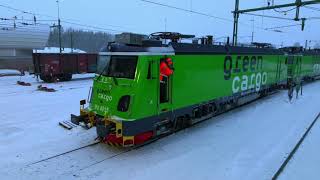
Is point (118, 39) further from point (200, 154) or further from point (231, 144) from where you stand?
point (231, 144)

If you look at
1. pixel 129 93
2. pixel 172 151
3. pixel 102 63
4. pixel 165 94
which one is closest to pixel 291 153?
pixel 172 151

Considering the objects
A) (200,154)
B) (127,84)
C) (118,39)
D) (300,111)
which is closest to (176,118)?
(200,154)

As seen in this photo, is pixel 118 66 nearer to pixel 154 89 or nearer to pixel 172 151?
pixel 154 89

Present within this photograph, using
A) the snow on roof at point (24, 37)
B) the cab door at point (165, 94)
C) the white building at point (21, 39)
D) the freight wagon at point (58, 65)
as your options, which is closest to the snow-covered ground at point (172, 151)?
the cab door at point (165, 94)

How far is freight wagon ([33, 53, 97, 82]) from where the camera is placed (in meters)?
25.9

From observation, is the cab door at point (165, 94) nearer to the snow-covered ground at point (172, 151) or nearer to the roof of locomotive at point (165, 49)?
the roof of locomotive at point (165, 49)

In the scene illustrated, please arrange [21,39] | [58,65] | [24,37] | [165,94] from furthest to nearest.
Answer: [24,37], [21,39], [58,65], [165,94]

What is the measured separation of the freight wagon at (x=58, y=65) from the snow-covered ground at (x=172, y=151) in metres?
13.8

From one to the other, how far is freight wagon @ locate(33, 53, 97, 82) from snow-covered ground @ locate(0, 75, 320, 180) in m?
13.8

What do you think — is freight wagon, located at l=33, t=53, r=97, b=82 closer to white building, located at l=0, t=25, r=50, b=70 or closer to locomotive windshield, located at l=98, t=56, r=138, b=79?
locomotive windshield, located at l=98, t=56, r=138, b=79

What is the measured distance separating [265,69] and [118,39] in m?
9.77

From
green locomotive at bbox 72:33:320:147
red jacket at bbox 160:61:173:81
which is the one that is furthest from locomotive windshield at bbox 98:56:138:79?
red jacket at bbox 160:61:173:81

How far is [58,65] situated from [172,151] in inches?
828

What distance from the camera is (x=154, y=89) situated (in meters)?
8.12
